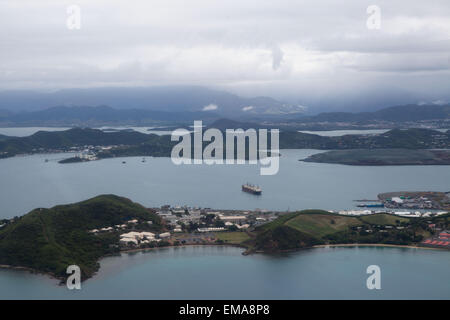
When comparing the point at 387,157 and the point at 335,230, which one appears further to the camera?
the point at 387,157

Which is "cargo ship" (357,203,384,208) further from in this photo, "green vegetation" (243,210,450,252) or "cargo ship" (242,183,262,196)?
"cargo ship" (242,183,262,196)

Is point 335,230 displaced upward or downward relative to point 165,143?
upward

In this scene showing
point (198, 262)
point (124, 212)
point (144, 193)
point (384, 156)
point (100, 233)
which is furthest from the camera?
point (384, 156)

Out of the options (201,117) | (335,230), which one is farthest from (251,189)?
(201,117)

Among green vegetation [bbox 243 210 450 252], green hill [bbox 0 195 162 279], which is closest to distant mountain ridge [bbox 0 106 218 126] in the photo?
green hill [bbox 0 195 162 279]

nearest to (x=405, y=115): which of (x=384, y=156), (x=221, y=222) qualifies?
(x=384, y=156)

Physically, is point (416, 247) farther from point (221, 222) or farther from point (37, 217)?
point (37, 217)

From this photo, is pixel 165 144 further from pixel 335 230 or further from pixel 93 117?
pixel 93 117
